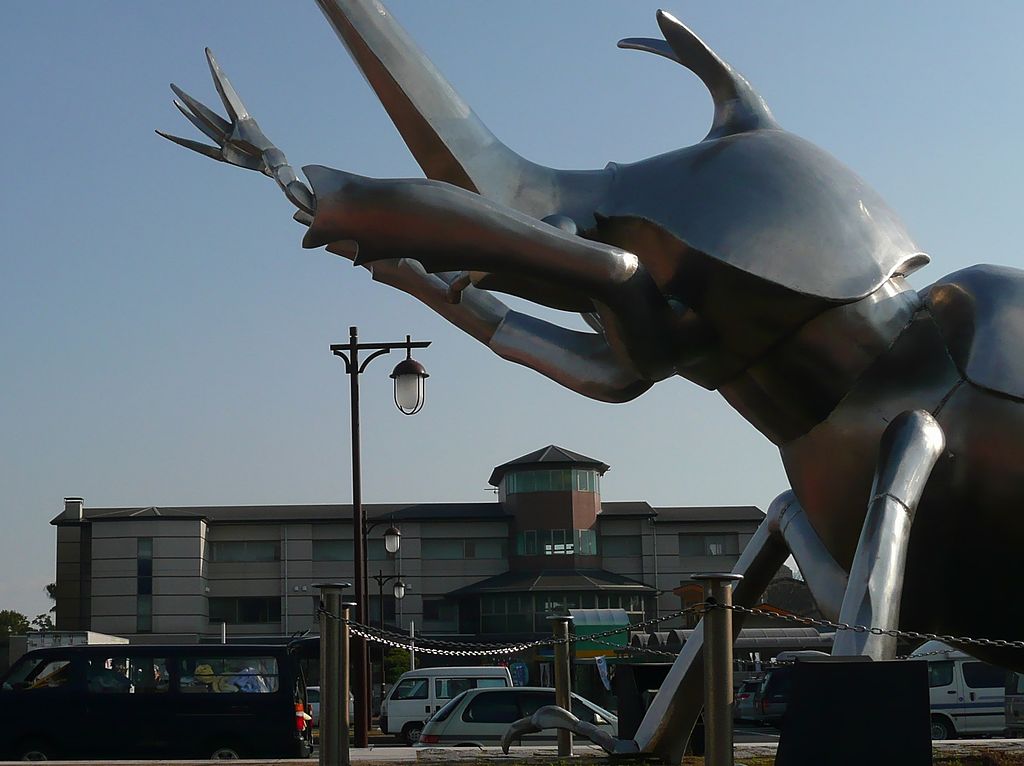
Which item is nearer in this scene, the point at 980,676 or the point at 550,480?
the point at 980,676

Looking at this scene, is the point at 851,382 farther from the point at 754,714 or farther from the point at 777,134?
the point at 754,714

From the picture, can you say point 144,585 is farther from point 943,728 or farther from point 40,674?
point 40,674

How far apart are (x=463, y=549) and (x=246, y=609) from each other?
993cm

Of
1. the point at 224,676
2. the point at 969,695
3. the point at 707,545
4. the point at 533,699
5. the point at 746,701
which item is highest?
the point at 707,545

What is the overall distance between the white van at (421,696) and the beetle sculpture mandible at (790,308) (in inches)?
672

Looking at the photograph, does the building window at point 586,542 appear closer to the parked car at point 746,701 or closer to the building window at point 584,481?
the building window at point 584,481

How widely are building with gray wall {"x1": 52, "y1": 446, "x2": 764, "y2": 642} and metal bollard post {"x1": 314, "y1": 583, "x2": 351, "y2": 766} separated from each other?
4703 cm

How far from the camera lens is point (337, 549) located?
5741 cm

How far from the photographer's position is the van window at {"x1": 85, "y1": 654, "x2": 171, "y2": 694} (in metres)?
15.9

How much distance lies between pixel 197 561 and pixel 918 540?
170ft

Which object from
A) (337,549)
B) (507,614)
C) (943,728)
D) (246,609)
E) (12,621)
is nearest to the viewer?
(943,728)

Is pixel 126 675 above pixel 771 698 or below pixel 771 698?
above

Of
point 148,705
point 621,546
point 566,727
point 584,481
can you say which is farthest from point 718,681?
point 621,546

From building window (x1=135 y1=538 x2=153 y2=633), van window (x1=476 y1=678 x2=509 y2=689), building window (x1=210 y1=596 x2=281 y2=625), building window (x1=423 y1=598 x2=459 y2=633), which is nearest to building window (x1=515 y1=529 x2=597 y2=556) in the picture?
building window (x1=423 y1=598 x2=459 y2=633)
